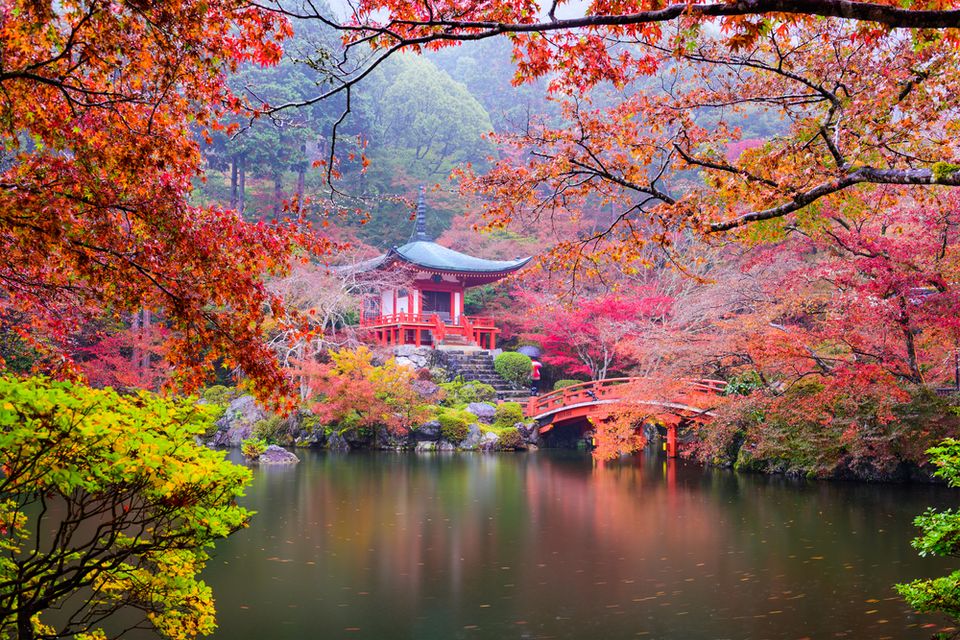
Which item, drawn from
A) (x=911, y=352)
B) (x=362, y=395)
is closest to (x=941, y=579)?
(x=911, y=352)

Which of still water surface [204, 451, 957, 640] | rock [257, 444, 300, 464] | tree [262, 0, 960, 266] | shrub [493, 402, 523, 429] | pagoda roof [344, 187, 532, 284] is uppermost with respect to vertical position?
pagoda roof [344, 187, 532, 284]

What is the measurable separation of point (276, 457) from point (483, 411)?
560cm

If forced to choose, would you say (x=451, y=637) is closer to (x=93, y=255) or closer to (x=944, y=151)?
(x=93, y=255)

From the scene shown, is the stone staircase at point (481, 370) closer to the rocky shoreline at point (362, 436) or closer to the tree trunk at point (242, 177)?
the rocky shoreline at point (362, 436)

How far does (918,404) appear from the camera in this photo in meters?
10.3

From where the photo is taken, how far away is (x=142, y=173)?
3.96 m

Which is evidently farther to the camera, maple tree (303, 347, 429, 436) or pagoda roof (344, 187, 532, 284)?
pagoda roof (344, 187, 532, 284)

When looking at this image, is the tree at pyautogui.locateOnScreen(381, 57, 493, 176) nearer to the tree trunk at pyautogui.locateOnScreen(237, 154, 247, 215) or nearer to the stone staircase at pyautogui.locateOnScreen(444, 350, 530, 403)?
the tree trunk at pyautogui.locateOnScreen(237, 154, 247, 215)

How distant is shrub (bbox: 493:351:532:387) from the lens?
2214 cm

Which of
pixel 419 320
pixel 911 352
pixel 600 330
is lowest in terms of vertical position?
pixel 911 352

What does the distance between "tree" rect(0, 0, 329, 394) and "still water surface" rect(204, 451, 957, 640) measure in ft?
7.32

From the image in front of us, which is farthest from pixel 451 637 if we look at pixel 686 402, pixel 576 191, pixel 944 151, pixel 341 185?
pixel 341 185

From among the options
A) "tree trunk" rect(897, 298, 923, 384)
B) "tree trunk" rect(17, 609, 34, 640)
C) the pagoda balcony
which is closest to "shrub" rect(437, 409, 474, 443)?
the pagoda balcony

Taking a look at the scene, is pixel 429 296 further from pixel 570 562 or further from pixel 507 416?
pixel 570 562
